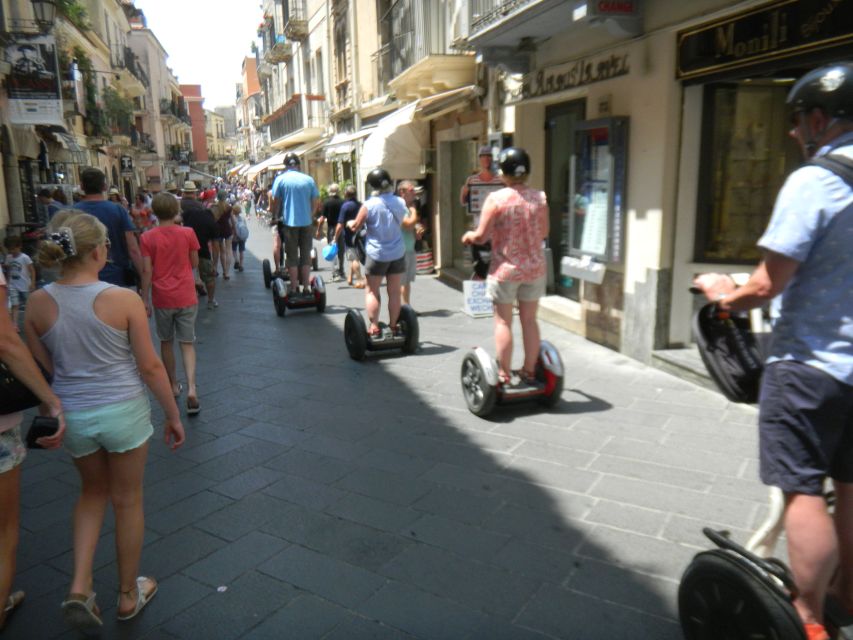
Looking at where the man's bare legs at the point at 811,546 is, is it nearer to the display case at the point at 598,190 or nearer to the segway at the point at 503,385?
the segway at the point at 503,385

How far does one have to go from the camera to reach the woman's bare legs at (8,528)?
8.32 ft

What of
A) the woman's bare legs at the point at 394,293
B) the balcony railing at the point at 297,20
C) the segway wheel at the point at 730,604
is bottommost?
the segway wheel at the point at 730,604

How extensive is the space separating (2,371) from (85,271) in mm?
434

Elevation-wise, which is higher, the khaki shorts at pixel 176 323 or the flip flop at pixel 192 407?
the khaki shorts at pixel 176 323

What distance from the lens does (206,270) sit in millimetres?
9594

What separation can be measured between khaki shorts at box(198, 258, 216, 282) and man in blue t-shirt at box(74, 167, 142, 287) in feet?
14.8

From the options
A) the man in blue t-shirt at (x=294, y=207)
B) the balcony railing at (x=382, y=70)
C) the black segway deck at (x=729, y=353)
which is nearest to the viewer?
the black segway deck at (x=729, y=353)

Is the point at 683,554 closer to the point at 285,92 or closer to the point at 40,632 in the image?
the point at 40,632

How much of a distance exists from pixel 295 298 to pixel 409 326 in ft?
9.14

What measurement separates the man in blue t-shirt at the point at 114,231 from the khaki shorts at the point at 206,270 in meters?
4.52

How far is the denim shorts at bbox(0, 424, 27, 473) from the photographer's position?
2.47m

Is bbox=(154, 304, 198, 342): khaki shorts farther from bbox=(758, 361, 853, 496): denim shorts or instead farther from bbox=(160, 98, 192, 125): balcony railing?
bbox=(160, 98, 192, 125): balcony railing

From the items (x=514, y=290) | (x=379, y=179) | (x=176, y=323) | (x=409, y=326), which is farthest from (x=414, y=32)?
(x=514, y=290)

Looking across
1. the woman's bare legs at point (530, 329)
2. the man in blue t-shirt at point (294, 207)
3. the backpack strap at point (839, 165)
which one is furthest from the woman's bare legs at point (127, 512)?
the man in blue t-shirt at point (294, 207)
